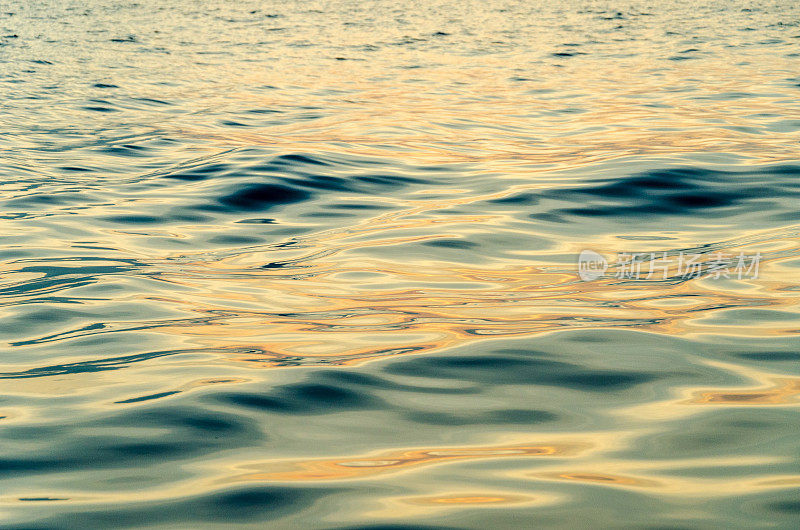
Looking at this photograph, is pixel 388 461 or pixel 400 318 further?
pixel 400 318

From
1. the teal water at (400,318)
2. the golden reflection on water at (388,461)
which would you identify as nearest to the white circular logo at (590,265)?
the teal water at (400,318)

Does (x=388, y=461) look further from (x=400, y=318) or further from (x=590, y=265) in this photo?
(x=590, y=265)

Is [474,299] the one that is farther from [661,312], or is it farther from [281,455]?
[281,455]

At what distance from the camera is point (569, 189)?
620 cm

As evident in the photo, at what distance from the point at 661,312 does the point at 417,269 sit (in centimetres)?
132

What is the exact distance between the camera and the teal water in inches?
84.9

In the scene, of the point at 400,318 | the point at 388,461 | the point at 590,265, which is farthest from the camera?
the point at 590,265

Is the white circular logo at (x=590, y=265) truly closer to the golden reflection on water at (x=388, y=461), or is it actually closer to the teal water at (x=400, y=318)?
the teal water at (x=400, y=318)

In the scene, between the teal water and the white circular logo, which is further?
the white circular logo

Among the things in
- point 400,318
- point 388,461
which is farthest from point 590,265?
point 388,461

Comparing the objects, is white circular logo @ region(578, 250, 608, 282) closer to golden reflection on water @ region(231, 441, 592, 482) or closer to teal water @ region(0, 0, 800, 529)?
teal water @ region(0, 0, 800, 529)

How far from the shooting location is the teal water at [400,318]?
2156 mm

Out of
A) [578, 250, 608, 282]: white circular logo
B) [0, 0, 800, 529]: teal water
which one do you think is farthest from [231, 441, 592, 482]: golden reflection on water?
[578, 250, 608, 282]: white circular logo

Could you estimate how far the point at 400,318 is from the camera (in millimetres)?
3611
